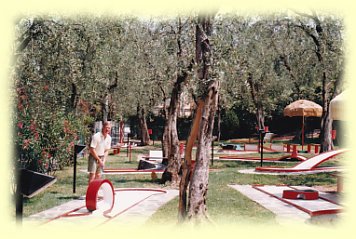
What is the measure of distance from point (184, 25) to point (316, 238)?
10224 millimetres

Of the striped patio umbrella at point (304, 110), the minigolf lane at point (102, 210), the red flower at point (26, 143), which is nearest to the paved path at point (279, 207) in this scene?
the minigolf lane at point (102, 210)

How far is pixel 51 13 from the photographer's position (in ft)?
46.3

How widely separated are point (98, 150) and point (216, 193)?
3291 mm

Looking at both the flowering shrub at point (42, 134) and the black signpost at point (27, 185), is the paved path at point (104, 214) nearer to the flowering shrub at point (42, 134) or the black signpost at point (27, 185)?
the black signpost at point (27, 185)

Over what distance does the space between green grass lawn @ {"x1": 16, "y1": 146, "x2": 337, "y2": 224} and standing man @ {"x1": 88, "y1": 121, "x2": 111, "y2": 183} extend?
2.88 ft

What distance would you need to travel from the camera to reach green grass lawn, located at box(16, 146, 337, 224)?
9195 mm

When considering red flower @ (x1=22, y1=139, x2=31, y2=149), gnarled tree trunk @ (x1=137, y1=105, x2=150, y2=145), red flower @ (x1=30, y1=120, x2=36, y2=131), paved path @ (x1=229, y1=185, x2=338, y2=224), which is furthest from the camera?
gnarled tree trunk @ (x1=137, y1=105, x2=150, y2=145)

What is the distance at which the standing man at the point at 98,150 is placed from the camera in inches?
432

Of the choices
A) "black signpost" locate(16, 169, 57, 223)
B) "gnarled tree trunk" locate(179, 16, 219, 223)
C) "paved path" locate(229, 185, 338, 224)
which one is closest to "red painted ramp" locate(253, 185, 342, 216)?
"paved path" locate(229, 185, 338, 224)

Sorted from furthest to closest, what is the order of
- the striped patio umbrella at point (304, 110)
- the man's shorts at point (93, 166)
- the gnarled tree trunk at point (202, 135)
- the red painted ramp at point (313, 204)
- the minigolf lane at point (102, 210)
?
the striped patio umbrella at point (304, 110)
the man's shorts at point (93, 166)
the red painted ramp at point (313, 204)
the minigolf lane at point (102, 210)
the gnarled tree trunk at point (202, 135)

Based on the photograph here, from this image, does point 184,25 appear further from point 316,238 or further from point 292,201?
point 316,238

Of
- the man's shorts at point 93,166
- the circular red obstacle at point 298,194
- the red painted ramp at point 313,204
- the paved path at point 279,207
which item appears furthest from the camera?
the circular red obstacle at point 298,194

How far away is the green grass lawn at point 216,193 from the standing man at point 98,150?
878mm

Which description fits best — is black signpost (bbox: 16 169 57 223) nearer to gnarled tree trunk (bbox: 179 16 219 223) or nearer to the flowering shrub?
gnarled tree trunk (bbox: 179 16 219 223)
